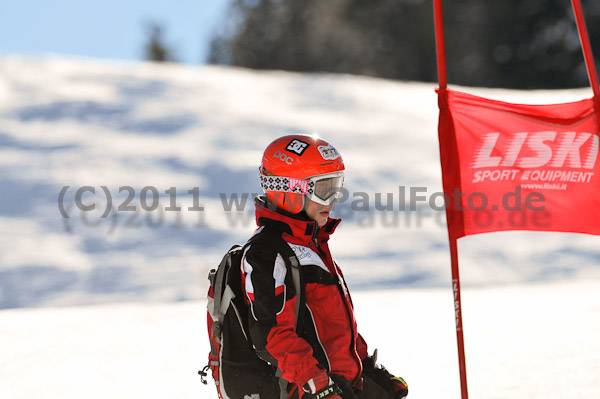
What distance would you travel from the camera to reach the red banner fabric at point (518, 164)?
387cm

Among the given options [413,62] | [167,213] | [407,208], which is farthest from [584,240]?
[413,62]

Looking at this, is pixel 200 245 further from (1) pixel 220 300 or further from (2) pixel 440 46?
(1) pixel 220 300

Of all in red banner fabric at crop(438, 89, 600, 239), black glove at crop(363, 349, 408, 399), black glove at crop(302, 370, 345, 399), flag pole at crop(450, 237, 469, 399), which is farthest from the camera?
red banner fabric at crop(438, 89, 600, 239)

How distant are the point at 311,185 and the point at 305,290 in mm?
414

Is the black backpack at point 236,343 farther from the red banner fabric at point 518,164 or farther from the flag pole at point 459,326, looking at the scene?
the red banner fabric at point 518,164

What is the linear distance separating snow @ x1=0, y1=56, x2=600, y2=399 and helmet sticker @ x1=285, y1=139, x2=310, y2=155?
2.16 meters

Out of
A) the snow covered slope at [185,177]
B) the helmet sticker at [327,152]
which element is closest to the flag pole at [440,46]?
the helmet sticker at [327,152]

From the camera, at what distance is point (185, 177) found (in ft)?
38.5

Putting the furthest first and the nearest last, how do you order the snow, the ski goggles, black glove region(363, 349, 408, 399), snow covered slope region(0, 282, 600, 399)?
the snow, snow covered slope region(0, 282, 600, 399), black glove region(363, 349, 408, 399), the ski goggles

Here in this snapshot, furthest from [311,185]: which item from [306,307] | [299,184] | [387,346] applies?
[387,346]

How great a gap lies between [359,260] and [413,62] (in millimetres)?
33053

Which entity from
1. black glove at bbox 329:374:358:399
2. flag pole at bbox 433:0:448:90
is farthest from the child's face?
flag pole at bbox 433:0:448:90

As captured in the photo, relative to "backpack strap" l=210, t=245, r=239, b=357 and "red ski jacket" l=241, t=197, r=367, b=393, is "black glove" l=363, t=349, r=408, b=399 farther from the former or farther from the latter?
"backpack strap" l=210, t=245, r=239, b=357

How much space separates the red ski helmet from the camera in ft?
9.78
